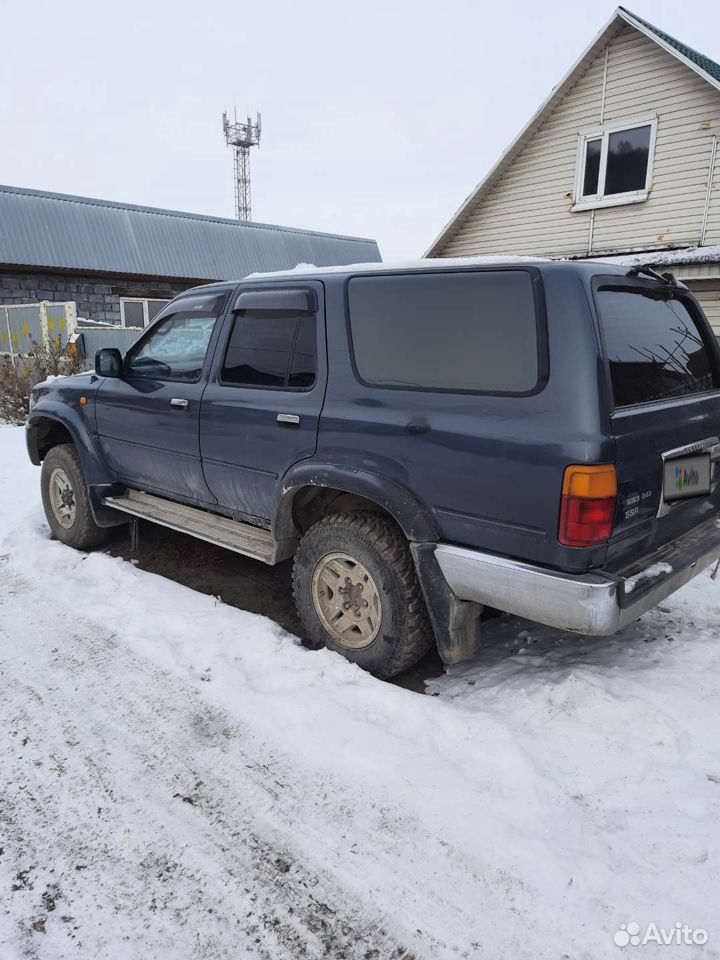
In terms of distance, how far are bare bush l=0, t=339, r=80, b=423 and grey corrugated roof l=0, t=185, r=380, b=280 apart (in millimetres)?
7343

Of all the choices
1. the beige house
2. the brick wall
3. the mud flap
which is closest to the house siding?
the beige house

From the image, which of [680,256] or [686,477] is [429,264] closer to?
[686,477]

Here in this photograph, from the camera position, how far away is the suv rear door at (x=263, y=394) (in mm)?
3354

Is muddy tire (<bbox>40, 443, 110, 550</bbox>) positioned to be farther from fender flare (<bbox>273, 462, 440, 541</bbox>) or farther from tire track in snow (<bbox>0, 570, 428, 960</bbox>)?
fender flare (<bbox>273, 462, 440, 541</bbox>)

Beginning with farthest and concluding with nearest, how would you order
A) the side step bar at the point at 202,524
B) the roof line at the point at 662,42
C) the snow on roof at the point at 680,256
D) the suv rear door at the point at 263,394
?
1. the roof line at the point at 662,42
2. the snow on roof at the point at 680,256
3. the side step bar at the point at 202,524
4. the suv rear door at the point at 263,394

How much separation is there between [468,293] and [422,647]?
172cm

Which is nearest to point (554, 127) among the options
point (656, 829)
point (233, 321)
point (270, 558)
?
point (233, 321)

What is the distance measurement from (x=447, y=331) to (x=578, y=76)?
12038 mm

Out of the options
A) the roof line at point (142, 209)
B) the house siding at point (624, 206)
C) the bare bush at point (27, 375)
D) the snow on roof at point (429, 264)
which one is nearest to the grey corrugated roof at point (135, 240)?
the roof line at point (142, 209)

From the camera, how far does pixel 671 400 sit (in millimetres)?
2898

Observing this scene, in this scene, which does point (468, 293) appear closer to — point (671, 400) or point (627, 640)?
point (671, 400)

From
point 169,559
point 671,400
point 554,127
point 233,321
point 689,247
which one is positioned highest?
point 554,127

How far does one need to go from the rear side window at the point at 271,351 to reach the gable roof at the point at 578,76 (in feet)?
33.7

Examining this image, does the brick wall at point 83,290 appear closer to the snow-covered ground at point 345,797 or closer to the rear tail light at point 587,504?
the snow-covered ground at point 345,797
